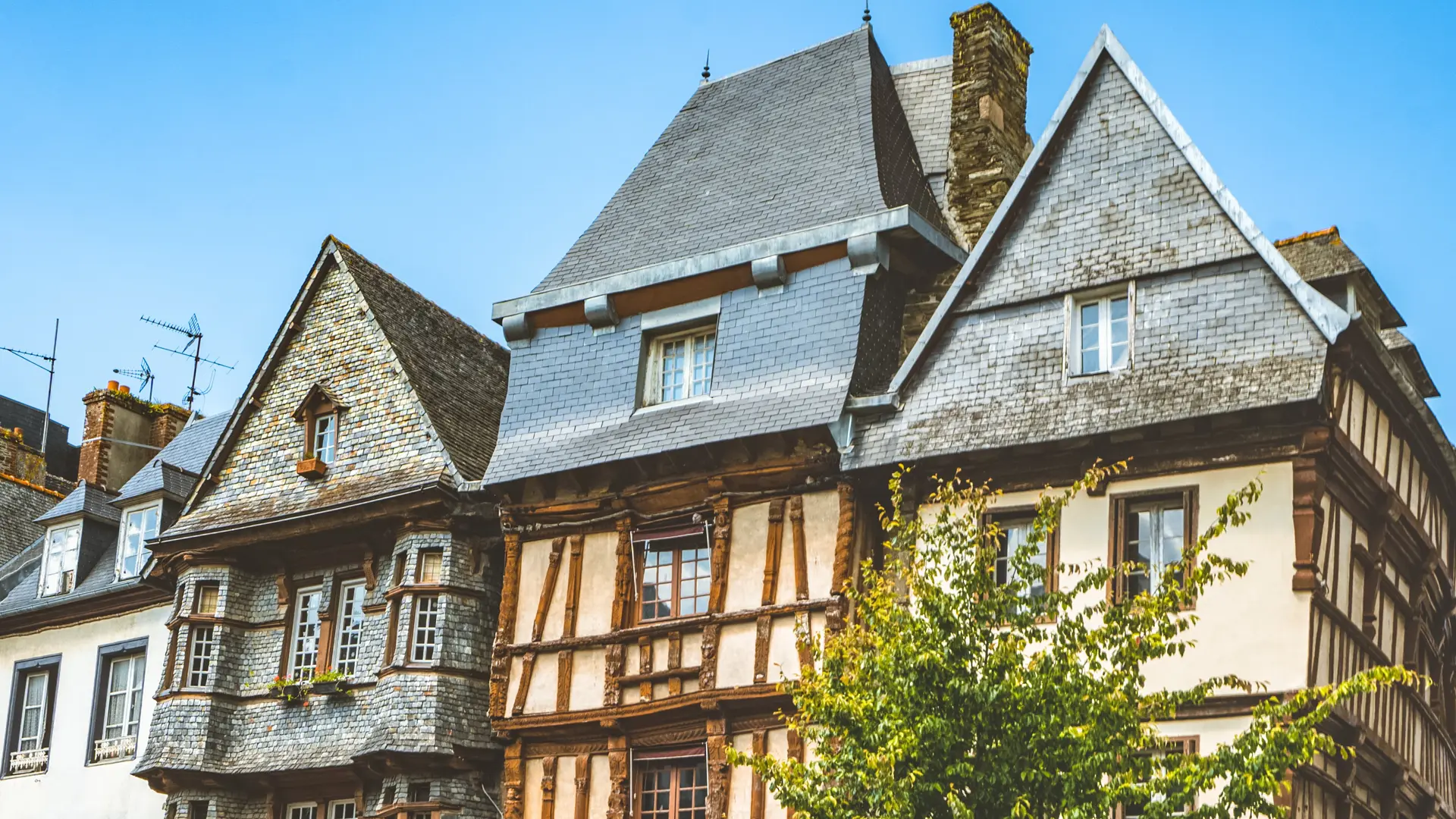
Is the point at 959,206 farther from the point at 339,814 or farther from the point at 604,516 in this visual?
the point at 339,814

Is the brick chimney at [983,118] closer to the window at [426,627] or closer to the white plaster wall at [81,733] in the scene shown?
the window at [426,627]

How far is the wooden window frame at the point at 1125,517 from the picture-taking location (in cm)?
2031

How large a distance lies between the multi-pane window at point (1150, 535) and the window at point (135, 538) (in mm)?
15043

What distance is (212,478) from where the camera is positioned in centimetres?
→ 2809

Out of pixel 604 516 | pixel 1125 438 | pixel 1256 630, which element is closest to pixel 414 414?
pixel 604 516

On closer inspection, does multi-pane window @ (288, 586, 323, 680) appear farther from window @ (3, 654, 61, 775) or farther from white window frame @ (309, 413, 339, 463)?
window @ (3, 654, 61, 775)

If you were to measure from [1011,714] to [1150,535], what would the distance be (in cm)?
462

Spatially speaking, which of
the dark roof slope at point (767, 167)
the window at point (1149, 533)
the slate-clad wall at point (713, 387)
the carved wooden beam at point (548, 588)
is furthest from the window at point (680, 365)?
the window at point (1149, 533)

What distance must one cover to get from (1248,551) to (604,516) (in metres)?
7.79

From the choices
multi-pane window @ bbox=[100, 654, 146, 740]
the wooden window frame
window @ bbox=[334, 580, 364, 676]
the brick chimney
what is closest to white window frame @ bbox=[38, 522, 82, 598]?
multi-pane window @ bbox=[100, 654, 146, 740]

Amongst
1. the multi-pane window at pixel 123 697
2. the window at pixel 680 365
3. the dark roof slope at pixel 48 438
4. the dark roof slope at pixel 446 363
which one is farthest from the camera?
the dark roof slope at pixel 48 438

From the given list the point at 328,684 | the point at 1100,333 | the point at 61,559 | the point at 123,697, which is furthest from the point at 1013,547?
the point at 61,559

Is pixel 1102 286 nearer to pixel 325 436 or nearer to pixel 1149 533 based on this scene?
pixel 1149 533

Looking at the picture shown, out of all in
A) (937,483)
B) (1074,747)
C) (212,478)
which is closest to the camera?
(1074,747)
